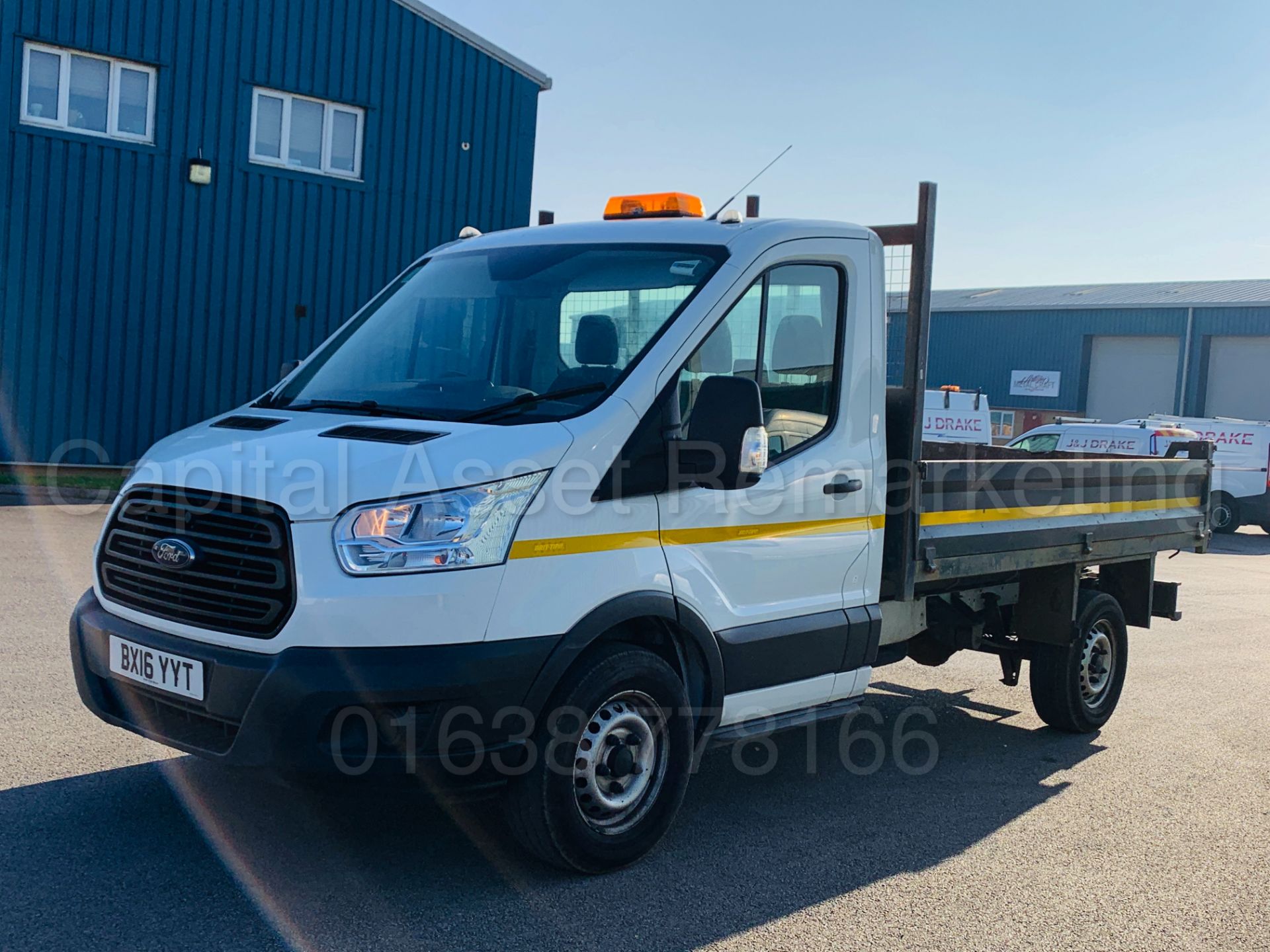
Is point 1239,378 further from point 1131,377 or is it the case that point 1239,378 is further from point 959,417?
point 959,417

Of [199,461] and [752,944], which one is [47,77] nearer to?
[199,461]

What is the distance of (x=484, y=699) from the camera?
3803mm

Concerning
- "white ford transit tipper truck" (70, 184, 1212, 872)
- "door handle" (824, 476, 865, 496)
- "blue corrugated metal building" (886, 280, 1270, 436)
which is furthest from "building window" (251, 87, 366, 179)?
"blue corrugated metal building" (886, 280, 1270, 436)

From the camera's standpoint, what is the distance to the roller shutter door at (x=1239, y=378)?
39.8 m

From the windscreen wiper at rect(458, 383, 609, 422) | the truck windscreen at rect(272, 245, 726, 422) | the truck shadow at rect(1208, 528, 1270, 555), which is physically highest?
the truck windscreen at rect(272, 245, 726, 422)

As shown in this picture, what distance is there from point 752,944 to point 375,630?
151cm

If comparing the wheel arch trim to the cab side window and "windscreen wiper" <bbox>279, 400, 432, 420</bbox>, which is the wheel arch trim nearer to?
the cab side window

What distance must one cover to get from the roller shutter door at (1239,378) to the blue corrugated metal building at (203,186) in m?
30.0

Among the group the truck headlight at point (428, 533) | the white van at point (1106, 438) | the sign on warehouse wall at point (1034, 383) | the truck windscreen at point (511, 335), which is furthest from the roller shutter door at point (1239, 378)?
the truck headlight at point (428, 533)

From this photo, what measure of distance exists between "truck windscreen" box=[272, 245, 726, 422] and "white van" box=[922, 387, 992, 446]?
77.4 ft

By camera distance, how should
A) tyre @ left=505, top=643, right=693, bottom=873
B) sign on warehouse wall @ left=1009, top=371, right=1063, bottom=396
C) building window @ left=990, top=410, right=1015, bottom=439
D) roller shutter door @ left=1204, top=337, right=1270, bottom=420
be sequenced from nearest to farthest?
tyre @ left=505, top=643, right=693, bottom=873 → building window @ left=990, top=410, right=1015, bottom=439 → roller shutter door @ left=1204, top=337, right=1270, bottom=420 → sign on warehouse wall @ left=1009, top=371, right=1063, bottom=396

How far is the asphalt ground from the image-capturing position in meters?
3.81

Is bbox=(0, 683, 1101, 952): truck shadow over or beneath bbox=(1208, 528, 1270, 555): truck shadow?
beneath

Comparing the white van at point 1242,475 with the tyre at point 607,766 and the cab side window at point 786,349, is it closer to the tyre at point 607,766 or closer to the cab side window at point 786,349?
the cab side window at point 786,349
